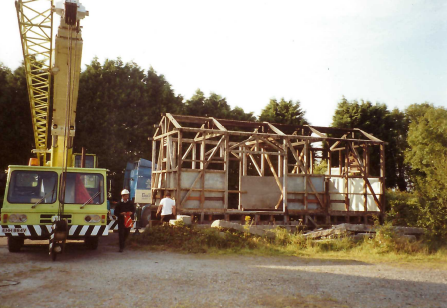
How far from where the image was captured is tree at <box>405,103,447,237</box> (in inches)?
538

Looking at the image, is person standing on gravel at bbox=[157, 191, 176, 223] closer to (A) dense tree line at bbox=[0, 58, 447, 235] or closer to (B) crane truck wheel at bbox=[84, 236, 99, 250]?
(B) crane truck wheel at bbox=[84, 236, 99, 250]

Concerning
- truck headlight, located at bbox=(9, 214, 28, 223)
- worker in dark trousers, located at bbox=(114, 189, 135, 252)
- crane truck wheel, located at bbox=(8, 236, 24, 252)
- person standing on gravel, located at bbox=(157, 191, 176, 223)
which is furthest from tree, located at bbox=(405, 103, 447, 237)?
crane truck wheel, located at bbox=(8, 236, 24, 252)

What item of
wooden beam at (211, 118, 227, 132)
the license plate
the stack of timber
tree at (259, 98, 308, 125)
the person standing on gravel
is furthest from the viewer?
tree at (259, 98, 308, 125)

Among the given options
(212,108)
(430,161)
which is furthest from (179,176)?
(212,108)

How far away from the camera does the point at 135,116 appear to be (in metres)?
28.5

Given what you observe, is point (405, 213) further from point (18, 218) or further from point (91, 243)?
point (18, 218)

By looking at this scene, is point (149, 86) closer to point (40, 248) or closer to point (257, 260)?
point (40, 248)

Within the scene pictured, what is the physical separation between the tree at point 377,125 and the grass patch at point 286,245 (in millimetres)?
19240

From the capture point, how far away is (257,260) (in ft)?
35.1

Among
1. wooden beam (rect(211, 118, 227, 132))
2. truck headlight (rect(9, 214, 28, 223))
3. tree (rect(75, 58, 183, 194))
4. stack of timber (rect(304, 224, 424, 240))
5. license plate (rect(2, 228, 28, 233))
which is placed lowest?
stack of timber (rect(304, 224, 424, 240))

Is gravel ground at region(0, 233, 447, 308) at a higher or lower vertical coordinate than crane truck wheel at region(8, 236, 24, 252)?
lower

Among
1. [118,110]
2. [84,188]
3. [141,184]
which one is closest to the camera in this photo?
[84,188]

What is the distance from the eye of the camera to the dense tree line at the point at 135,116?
26.3 metres

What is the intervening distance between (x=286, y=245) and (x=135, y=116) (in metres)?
18.3
